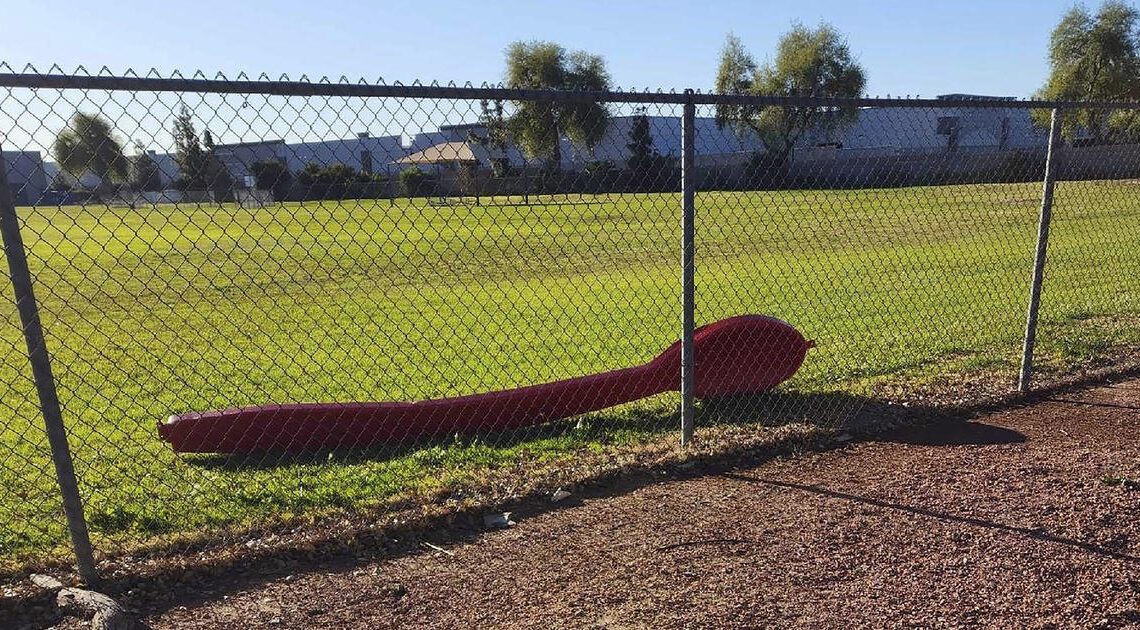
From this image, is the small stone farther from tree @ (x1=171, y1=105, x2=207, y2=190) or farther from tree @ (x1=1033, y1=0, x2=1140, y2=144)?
tree @ (x1=1033, y1=0, x2=1140, y2=144)

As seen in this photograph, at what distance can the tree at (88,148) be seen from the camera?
119 inches

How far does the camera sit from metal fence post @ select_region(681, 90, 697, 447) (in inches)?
150

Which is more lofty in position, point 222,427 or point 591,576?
point 222,427

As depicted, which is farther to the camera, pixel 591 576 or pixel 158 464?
pixel 158 464

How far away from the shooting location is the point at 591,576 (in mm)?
3014

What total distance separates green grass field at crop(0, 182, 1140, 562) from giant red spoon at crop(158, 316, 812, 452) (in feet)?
0.44

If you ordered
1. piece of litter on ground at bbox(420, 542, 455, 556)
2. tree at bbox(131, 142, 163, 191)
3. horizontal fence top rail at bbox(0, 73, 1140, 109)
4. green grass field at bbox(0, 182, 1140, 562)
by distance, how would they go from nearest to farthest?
horizontal fence top rail at bbox(0, 73, 1140, 109) → piece of litter on ground at bbox(420, 542, 455, 556) → tree at bbox(131, 142, 163, 191) → green grass field at bbox(0, 182, 1140, 562)

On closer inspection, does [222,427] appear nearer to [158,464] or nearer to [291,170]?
[158,464]

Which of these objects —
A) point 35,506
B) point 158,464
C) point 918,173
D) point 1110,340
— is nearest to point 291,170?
point 158,464

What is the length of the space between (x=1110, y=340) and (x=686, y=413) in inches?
166

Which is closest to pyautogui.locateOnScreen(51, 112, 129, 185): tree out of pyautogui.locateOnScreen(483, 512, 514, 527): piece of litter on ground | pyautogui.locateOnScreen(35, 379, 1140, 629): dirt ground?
pyautogui.locateOnScreen(35, 379, 1140, 629): dirt ground

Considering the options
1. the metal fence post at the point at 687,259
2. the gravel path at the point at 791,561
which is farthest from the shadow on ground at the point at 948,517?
the metal fence post at the point at 687,259

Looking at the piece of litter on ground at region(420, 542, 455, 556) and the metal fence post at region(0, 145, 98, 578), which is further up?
the metal fence post at region(0, 145, 98, 578)

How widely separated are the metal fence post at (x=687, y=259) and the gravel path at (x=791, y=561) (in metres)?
0.43
